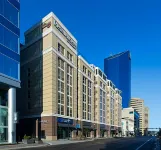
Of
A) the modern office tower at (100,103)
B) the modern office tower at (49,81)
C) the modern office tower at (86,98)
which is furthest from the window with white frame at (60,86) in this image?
the modern office tower at (100,103)

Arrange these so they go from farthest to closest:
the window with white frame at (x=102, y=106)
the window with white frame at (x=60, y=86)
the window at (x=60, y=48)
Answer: the window with white frame at (x=102, y=106) < the window at (x=60, y=48) < the window with white frame at (x=60, y=86)

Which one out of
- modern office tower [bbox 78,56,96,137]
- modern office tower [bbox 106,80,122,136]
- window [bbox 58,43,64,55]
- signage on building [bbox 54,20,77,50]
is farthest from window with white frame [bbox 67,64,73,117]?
modern office tower [bbox 106,80,122,136]

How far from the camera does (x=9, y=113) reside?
5469cm

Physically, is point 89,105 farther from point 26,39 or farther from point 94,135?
point 26,39

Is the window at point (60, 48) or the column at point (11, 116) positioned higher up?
the window at point (60, 48)

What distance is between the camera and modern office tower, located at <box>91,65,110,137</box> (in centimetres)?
12812

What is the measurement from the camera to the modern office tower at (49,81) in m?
80.8

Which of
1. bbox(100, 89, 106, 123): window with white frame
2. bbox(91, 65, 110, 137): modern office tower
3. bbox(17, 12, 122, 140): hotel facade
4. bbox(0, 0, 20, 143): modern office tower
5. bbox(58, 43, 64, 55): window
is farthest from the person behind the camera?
bbox(100, 89, 106, 123): window with white frame

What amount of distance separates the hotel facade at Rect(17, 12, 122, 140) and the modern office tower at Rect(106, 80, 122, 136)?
46.9m

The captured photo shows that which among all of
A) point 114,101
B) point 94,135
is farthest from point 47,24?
point 114,101

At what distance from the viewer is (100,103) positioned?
5266 inches

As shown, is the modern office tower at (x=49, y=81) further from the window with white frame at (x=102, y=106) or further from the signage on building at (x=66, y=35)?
the window with white frame at (x=102, y=106)

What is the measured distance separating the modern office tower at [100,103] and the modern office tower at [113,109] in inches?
335

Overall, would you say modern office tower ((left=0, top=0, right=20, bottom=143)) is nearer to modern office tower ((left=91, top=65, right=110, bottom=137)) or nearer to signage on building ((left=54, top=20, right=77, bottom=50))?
signage on building ((left=54, top=20, right=77, bottom=50))
